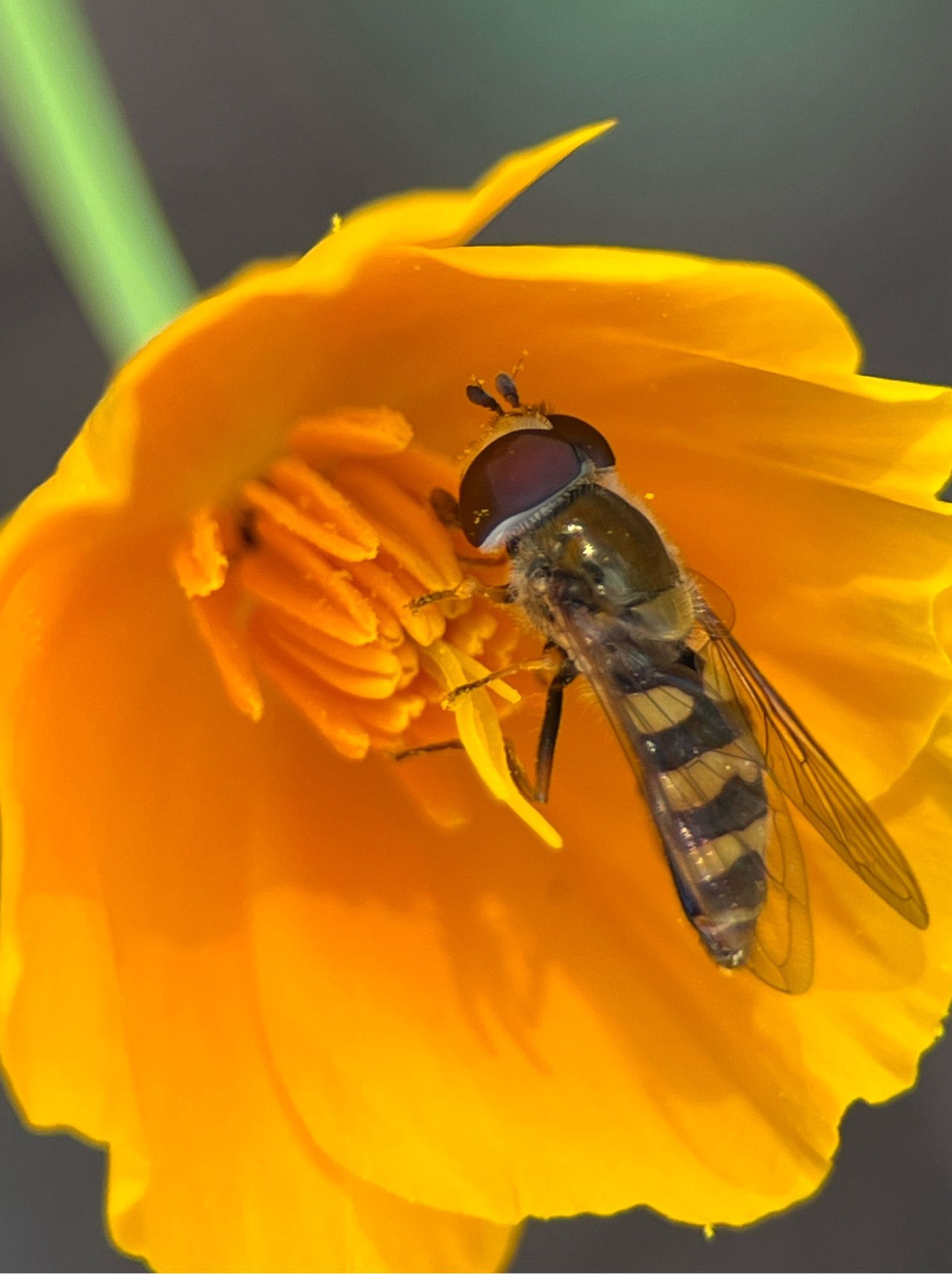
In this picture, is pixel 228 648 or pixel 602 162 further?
pixel 602 162

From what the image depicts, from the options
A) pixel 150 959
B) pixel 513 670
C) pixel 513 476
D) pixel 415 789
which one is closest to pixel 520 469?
pixel 513 476

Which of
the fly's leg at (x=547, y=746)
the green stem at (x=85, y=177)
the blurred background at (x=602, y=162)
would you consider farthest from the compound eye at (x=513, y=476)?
the blurred background at (x=602, y=162)

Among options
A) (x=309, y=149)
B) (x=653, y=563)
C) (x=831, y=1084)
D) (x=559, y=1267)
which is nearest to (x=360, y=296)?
(x=653, y=563)

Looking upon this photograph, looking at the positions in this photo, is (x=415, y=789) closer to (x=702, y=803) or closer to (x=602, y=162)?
(x=702, y=803)

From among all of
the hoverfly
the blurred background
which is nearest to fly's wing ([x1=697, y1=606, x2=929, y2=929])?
the hoverfly

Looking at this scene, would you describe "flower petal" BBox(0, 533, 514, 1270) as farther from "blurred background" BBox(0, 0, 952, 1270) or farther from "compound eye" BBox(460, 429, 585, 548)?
"blurred background" BBox(0, 0, 952, 1270)

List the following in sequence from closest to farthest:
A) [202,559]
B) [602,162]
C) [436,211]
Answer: [436,211], [202,559], [602,162]

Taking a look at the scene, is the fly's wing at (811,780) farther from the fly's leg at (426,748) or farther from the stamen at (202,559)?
the stamen at (202,559)
